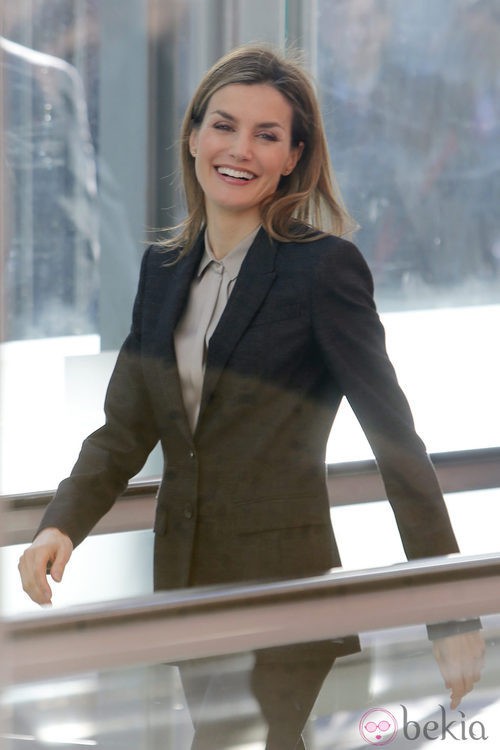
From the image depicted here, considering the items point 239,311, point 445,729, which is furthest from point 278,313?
point 445,729

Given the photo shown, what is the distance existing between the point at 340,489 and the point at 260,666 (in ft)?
0.98

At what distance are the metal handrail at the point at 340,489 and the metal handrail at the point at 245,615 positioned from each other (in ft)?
0.74

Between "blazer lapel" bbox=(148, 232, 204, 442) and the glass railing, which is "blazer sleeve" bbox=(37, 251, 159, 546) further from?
the glass railing

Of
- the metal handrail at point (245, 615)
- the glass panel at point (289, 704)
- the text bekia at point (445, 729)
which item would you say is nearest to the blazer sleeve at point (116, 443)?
the glass panel at point (289, 704)

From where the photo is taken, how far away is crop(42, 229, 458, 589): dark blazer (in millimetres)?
1293

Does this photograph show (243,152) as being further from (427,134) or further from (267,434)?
(427,134)

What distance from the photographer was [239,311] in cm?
129

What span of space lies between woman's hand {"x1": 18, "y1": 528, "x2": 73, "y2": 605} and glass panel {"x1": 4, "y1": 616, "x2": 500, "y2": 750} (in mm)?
132

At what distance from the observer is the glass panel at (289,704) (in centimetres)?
122

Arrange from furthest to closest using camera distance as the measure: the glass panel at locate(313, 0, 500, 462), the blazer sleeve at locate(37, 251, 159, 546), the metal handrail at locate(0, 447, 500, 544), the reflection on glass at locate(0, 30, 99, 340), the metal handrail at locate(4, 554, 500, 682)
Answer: the glass panel at locate(313, 0, 500, 462)
the blazer sleeve at locate(37, 251, 159, 546)
the metal handrail at locate(0, 447, 500, 544)
the reflection on glass at locate(0, 30, 99, 340)
the metal handrail at locate(4, 554, 500, 682)

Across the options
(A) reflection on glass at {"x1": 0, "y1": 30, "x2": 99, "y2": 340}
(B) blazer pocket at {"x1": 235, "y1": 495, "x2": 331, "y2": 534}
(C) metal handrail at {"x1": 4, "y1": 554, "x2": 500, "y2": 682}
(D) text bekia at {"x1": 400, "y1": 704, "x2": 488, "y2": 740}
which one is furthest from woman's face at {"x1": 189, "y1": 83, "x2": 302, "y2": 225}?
(D) text bekia at {"x1": 400, "y1": 704, "x2": 488, "y2": 740}

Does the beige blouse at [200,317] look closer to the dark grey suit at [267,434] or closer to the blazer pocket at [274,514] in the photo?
the dark grey suit at [267,434]

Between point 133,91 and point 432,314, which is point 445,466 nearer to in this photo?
point 432,314

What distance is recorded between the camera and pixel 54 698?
1.13 meters
